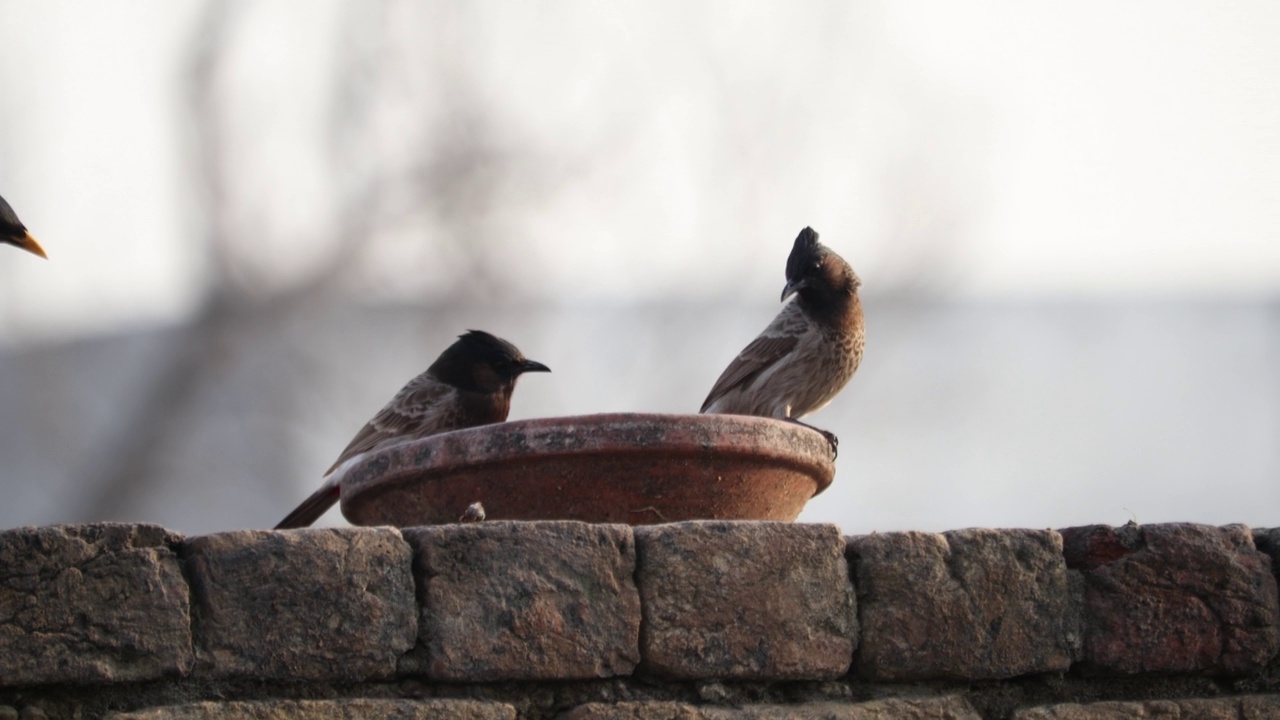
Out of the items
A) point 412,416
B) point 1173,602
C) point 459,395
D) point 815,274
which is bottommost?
point 1173,602

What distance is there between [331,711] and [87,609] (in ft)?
1.73

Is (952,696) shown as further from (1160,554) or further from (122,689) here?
(122,689)

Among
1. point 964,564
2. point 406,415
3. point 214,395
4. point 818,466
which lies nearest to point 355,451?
point 406,415

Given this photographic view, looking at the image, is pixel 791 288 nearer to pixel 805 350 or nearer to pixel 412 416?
pixel 805 350

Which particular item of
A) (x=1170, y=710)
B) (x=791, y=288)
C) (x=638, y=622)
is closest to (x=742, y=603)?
(x=638, y=622)

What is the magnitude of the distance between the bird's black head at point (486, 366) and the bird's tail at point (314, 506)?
0.73 meters

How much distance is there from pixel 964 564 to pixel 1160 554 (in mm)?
480

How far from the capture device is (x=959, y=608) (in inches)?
144

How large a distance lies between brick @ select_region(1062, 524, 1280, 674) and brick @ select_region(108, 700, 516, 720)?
140 cm

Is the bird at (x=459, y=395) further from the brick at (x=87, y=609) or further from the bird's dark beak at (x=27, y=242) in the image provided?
the brick at (x=87, y=609)

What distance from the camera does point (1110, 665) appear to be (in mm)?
3719

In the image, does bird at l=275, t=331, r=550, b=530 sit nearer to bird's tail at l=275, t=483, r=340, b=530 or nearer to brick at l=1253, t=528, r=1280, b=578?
bird's tail at l=275, t=483, r=340, b=530

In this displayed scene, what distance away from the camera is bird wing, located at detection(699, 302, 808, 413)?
6473 millimetres

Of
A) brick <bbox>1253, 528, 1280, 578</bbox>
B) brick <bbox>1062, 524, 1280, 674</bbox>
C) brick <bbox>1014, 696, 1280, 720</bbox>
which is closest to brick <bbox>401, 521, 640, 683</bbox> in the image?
brick <bbox>1014, 696, 1280, 720</bbox>
